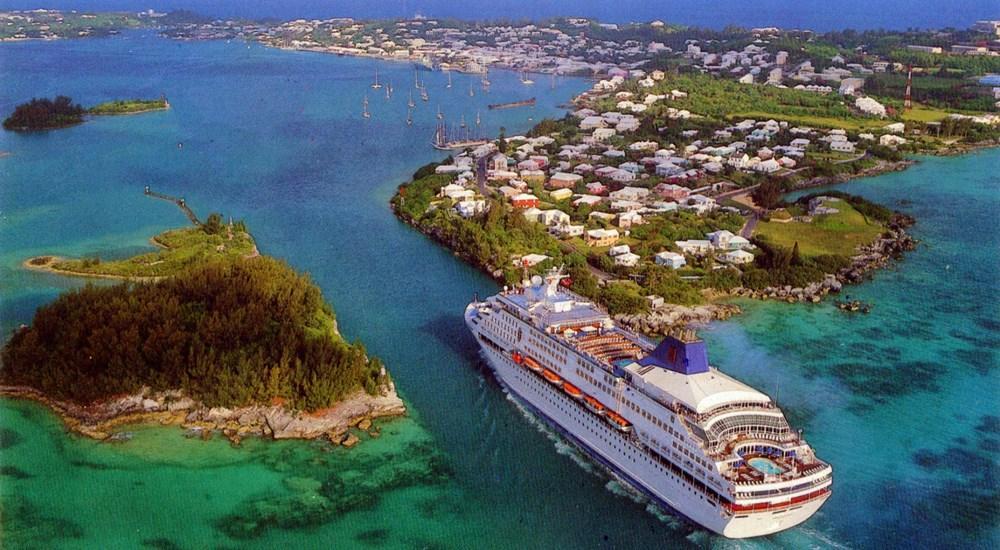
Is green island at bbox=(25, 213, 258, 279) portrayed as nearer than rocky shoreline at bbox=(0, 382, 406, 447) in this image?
No

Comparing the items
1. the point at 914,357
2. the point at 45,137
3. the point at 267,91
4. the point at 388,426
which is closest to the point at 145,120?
the point at 45,137

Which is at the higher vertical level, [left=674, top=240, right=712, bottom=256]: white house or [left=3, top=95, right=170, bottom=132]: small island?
[left=3, top=95, right=170, bottom=132]: small island

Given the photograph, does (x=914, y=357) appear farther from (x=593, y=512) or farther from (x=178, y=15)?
(x=178, y=15)

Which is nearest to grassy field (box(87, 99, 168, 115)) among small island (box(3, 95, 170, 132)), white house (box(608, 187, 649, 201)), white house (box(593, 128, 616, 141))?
small island (box(3, 95, 170, 132))

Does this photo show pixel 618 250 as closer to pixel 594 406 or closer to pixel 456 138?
pixel 594 406

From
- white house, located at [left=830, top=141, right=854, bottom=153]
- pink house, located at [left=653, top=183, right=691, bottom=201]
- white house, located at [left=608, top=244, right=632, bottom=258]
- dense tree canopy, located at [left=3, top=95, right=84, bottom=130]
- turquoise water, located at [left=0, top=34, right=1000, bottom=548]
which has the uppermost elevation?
dense tree canopy, located at [left=3, top=95, right=84, bottom=130]

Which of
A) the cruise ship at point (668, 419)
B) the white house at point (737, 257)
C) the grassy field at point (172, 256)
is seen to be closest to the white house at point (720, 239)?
the white house at point (737, 257)

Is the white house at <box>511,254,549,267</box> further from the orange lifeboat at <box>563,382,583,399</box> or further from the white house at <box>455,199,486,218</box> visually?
the orange lifeboat at <box>563,382,583,399</box>
